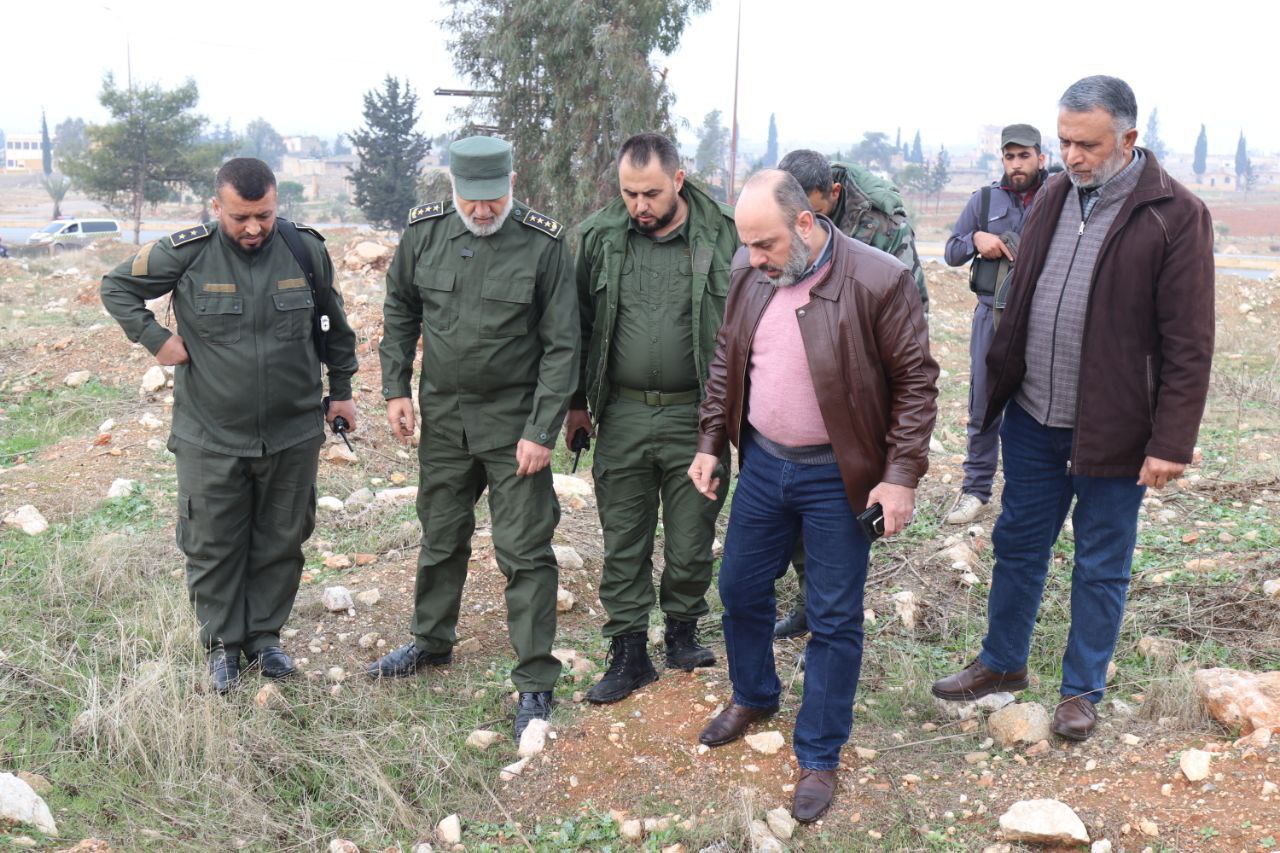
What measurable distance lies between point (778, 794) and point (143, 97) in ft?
119

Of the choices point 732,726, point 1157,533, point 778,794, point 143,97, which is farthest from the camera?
point 143,97

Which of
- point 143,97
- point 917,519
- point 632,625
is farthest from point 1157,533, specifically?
point 143,97

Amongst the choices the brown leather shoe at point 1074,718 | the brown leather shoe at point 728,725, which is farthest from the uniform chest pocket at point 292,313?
the brown leather shoe at point 1074,718

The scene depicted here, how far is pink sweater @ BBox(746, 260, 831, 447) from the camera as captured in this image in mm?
2859

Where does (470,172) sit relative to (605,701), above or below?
above

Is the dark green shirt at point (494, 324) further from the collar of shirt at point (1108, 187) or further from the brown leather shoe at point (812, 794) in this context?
the collar of shirt at point (1108, 187)

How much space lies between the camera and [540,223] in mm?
3535

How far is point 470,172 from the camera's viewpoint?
3.39 metres

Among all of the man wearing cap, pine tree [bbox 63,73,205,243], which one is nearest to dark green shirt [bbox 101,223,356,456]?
the man wearing cap

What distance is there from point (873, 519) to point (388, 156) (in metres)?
39.0

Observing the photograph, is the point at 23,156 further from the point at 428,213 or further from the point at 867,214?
the point at 867,214

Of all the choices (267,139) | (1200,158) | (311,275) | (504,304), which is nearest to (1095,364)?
(504,304)

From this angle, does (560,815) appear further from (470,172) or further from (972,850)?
(470,172)

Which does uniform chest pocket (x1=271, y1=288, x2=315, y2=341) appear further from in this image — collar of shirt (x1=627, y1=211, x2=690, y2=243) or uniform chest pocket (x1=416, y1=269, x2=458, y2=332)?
collar of shirt (x1=627, y1=211, x2=690, y2=243)
